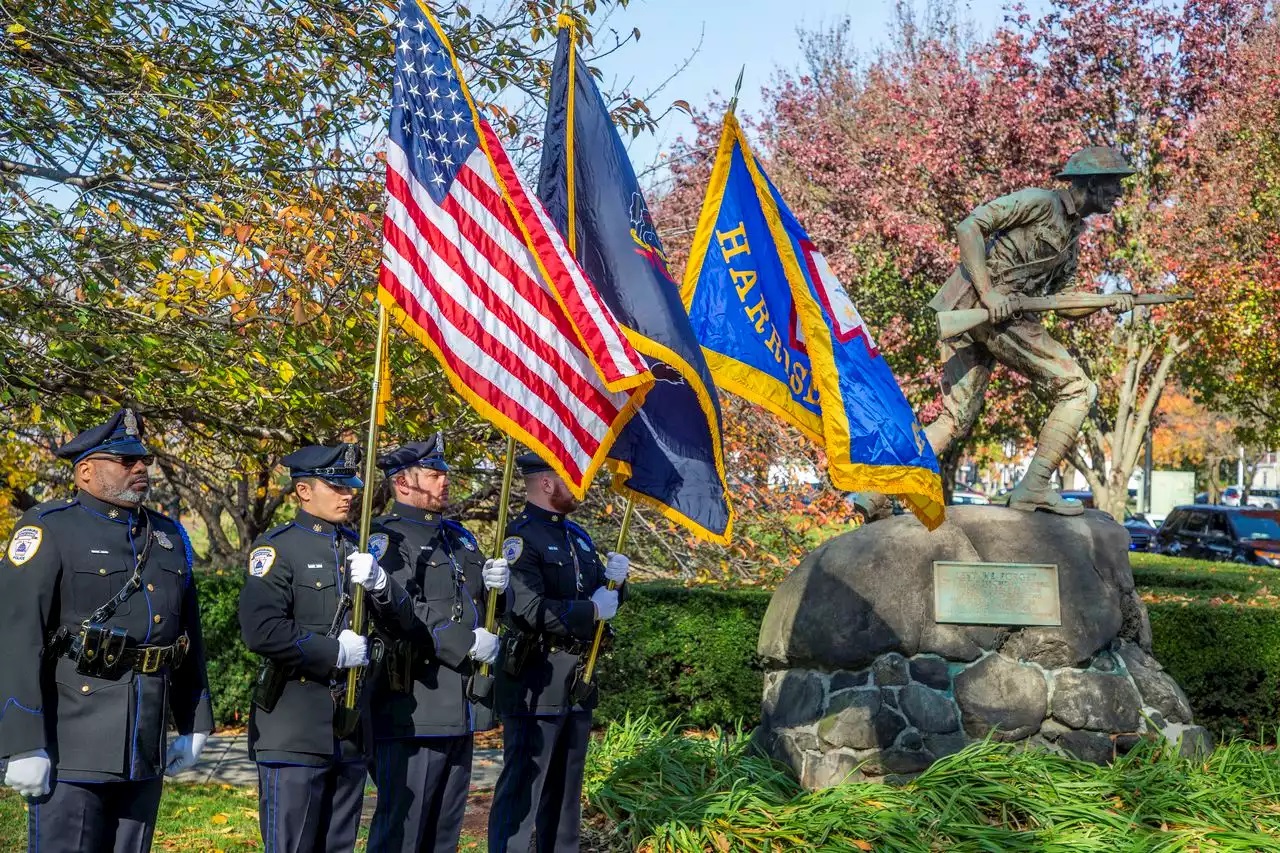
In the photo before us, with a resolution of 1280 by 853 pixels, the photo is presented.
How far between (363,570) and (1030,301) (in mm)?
4858

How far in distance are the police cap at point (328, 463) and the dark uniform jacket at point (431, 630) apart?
43 cm

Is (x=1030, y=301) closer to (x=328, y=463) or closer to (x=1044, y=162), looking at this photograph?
(x=328, y=463)

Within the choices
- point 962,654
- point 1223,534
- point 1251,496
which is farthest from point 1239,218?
point 1251,496

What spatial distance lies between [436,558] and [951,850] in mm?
2814

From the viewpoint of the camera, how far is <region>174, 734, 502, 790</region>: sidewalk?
9.05 metres

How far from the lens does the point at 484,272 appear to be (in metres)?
5.30

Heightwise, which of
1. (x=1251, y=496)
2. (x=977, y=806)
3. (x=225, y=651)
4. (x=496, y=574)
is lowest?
(x=977, y=806)

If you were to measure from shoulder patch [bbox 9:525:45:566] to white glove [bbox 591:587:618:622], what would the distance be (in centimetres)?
246

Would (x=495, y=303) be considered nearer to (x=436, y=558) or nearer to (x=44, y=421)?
(x=436, y=558)

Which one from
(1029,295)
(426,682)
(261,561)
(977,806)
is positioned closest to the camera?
(261,561)

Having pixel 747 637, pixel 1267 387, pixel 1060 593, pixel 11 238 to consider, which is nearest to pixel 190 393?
pixel 11 238

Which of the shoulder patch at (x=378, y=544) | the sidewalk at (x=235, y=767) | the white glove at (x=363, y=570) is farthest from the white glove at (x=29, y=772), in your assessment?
the sidewalk at (x=235, y=767)

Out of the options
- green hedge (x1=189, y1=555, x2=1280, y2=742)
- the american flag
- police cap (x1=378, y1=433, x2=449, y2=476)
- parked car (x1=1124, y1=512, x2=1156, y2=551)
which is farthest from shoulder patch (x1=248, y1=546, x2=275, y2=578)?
parked car (x1=1124, y1=512, x2=1156, y2=551)

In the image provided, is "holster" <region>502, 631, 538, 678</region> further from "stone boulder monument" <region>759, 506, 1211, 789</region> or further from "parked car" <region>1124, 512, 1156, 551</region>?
"parked car" <region>1124, 512, 1156, 551</region>
